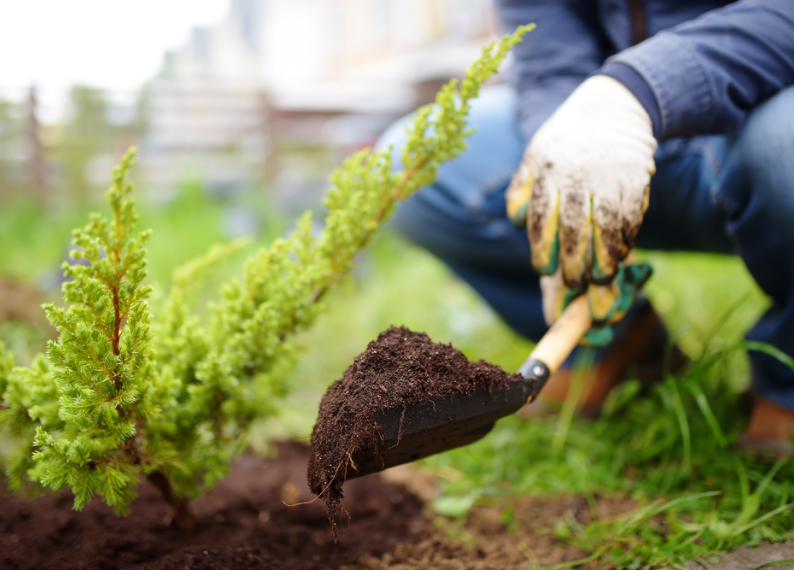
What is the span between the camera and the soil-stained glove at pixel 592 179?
115 centimetres

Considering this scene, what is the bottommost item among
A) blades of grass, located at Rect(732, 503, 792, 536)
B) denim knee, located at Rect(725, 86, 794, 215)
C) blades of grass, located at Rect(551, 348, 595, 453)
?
blades of grass, located at Rect(551, 348, 595, 453)

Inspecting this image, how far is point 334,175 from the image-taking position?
3.82 feet

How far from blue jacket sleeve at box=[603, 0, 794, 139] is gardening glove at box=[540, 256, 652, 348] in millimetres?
327

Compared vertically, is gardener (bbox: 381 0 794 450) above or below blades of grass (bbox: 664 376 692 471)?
above

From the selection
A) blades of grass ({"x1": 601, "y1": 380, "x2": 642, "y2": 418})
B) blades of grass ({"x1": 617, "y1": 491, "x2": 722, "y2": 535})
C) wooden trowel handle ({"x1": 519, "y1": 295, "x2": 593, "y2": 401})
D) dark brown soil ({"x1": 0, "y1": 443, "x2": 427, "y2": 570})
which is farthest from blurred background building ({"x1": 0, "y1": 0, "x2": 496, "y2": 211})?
blades of grass ({"x1": 617, "y1": 491, "x2": 722, "y2": 535})

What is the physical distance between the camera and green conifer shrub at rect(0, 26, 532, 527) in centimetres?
85

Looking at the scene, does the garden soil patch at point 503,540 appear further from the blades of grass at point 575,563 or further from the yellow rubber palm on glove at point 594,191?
the yellow rubber palm on glove at point 594,191

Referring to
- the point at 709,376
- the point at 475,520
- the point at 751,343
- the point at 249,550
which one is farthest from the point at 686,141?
the point at 249,550

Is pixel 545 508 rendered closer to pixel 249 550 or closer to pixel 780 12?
Answer: pixel 249 550

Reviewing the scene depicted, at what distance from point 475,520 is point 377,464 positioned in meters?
0.63

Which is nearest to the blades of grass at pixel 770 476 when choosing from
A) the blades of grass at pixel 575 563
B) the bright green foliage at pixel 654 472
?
the bright green foliage at pixel 654 472

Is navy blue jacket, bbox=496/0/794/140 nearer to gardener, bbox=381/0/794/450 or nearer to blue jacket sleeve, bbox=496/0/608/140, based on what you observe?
gardener, bbox=381/0/794/450

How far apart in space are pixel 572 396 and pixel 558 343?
90 cm

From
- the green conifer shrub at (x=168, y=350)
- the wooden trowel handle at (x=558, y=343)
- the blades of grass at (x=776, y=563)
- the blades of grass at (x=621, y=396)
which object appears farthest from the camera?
the blades of grass at (x=621, y=396)
